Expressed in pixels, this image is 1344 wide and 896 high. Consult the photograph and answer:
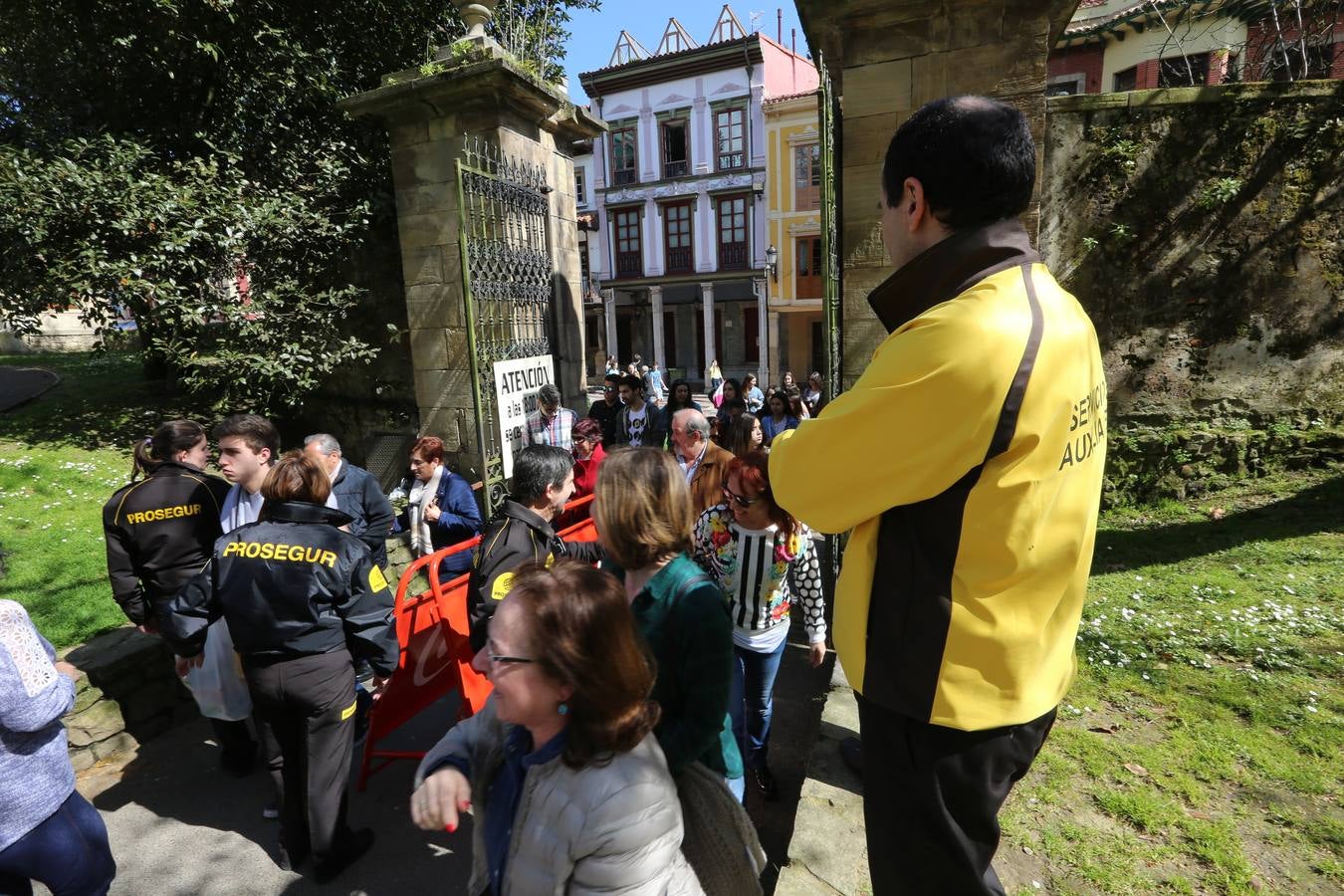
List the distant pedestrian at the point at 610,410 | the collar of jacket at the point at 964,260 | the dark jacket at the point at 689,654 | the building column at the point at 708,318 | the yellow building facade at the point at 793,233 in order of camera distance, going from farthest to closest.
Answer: the building column at the point at 708,318 < the yellow building facade at the point at 793,233 < the distant pedestrian at the point at 610,410 < the dark jacket at the point at 689,654 < the collar of jacket at the point at 964,260

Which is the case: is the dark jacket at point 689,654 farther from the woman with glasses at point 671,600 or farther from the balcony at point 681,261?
the balcony at point 681,261

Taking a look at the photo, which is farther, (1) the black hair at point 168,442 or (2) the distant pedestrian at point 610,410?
(2) the distant pedestrian at point 610,410

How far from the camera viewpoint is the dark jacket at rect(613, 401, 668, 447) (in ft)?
25.0

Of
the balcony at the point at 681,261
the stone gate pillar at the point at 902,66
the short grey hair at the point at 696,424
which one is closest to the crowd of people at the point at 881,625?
the short grey hair at the point at 696,424

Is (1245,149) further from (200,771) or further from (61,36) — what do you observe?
(61,36)

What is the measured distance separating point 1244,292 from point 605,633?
273 inches

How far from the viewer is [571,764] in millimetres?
1404

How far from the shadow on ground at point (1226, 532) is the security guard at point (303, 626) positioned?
5.11 metres

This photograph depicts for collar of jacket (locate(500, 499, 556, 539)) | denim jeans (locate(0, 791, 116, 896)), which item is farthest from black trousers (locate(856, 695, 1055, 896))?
denim jeans (locate(0, 791, 116, 896))


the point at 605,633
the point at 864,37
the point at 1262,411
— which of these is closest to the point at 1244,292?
the point at 1262,411

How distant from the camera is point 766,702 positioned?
10.6ft

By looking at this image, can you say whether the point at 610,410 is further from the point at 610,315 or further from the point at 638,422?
the point at 610,315

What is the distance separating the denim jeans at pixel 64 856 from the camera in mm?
2107

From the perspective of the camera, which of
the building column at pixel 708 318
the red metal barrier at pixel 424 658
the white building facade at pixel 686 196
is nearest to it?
the red metal barrier at pixel 424 658
